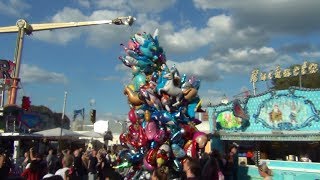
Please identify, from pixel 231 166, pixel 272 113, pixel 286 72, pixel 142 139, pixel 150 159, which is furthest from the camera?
pixel 286 72

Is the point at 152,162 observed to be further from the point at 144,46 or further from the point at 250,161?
the point at 250,161

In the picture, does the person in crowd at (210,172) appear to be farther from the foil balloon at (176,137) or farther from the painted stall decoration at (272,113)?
the painted stall decoration at (272,113)

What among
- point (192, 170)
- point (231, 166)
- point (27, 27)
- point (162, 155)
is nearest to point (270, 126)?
point (231, 166)

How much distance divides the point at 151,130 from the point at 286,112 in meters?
7.43

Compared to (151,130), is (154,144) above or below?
below

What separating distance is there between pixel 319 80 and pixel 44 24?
25.9 m

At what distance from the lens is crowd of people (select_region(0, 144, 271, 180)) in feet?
17.8

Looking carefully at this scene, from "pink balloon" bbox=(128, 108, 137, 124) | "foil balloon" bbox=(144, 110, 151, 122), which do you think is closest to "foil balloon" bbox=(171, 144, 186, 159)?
"foil balloon" bbox=(144, 110, 151, 122)

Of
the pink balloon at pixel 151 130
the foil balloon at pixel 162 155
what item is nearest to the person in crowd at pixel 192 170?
the foil balloon at pixel 162 155

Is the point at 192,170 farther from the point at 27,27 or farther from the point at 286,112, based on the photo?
the point at 27,27

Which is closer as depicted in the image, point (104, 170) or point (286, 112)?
point (104, 170)

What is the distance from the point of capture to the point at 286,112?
51.6ft

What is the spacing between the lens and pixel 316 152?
642 inches

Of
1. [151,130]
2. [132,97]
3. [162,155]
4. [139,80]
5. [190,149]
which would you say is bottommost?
[162,155]
